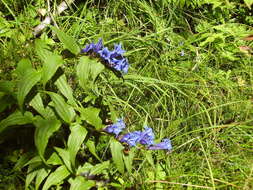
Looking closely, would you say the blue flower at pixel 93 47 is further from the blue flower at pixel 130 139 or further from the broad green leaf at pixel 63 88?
the blue flower at pixel 130 139

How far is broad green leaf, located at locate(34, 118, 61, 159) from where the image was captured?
120 cm

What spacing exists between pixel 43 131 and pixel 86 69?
234mm

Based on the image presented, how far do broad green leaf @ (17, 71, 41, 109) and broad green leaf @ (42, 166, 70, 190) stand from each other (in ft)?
0.81

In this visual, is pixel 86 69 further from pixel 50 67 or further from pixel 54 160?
pixel 54 160

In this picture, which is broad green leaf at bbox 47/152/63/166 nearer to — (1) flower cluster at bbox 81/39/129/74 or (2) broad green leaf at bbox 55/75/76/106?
(2) broad green leaf at bbox 55/75/76/106

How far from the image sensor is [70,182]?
1.32 metres

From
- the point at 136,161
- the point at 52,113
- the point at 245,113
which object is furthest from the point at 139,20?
the point at 52,113

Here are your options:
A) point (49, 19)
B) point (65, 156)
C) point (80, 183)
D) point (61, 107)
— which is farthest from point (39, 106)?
point (49, 19)

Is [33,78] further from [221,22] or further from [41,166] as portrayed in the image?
[221,22]

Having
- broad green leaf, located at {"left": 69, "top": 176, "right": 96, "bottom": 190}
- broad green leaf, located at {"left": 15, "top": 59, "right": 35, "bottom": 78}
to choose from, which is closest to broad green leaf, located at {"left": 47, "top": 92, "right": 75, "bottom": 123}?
broad green leaf, located at {"left": 15, "top": 59, "right": 35, "bottom": 78}

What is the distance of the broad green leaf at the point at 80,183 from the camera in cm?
130

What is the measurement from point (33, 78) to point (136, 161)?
60cm

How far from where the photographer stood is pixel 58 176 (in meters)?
1.29

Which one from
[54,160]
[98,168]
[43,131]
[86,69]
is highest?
[86,69]
